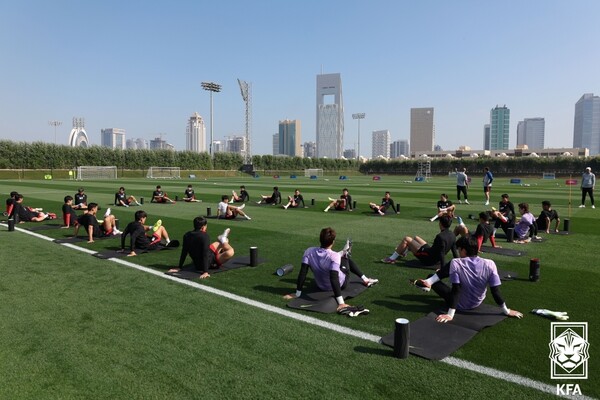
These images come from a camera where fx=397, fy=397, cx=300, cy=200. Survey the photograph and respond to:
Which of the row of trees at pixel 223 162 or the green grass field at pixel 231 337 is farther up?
the row of trees at pixel 223 162

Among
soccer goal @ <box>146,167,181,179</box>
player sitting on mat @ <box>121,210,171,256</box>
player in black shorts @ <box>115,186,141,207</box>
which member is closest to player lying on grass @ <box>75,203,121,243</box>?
player sitting on mat @ <box>121,210,171,256</box>

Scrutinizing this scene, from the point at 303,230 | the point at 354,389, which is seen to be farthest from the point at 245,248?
the point at 354,389

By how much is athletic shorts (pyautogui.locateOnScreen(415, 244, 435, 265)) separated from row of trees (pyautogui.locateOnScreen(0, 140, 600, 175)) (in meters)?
81.3

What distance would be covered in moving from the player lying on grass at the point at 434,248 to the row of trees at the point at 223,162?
8077cm

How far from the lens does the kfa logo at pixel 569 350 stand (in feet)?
15.8

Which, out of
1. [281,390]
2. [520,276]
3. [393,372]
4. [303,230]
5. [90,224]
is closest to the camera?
[281,390]

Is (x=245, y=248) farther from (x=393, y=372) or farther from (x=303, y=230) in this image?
(x=393, y=372)

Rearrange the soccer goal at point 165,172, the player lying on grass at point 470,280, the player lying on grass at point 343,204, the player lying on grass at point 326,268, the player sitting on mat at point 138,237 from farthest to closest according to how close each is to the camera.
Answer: the soccer goal at point 165,172, the player lying on grass at point 343,204, the player sitting on mat at point 138,237, the player lying on grass at point 326,268, the player lying on grass at point 470,280

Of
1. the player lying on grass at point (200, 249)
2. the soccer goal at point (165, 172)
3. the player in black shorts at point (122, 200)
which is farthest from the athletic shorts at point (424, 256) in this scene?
the soccer goal at point (165, 172)

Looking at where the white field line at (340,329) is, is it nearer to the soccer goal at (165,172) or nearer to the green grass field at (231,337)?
the green grass field at (231,337)

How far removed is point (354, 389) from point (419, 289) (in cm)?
409

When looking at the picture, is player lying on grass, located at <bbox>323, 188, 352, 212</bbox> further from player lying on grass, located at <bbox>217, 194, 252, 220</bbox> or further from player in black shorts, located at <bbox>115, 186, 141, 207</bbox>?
player in black shorts, located at <bbox>115, 186, 141, 207</bbox>

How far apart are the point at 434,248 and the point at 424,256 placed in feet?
1.82

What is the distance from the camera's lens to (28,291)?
7773 mm
